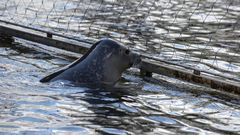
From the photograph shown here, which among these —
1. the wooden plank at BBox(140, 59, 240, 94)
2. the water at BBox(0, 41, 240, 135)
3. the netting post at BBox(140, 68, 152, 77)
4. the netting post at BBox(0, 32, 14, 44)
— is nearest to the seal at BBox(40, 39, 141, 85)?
the water at BBox(0, 41, 240, 135)

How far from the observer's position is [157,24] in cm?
1596

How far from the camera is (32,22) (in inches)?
615

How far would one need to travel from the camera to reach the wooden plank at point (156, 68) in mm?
9656

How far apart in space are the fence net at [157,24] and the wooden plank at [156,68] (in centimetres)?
112

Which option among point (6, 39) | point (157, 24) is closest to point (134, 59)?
point (6, 39)

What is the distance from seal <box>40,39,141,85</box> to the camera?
31.8ft

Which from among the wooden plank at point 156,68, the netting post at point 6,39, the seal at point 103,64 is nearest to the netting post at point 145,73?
the wooden plank at point 156,68

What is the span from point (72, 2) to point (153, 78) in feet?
28.8

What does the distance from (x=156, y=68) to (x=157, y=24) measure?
5.57m

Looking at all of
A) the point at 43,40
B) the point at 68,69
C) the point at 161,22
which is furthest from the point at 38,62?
the point at 161,22

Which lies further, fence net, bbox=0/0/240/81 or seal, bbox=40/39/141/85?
fence net, bbox=0/0/240/81

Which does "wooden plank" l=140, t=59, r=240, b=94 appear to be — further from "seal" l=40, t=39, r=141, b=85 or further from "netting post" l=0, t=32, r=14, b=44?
"netting post" l=0, t=32, r=14, b=44

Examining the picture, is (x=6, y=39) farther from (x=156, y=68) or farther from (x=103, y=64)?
(x=156, y=68)

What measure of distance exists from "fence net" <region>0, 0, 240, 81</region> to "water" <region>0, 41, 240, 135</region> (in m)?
1.96
